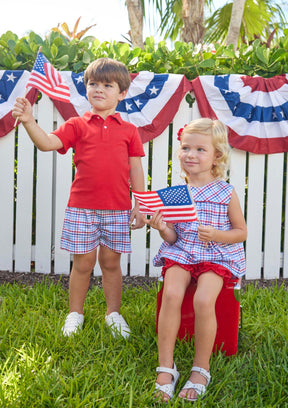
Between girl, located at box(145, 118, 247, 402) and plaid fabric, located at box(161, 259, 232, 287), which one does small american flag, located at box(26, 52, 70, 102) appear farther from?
plaid fabric, located at box(161, 259, 232, 287)

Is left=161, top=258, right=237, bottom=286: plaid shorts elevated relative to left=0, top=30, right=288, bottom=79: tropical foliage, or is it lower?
lower

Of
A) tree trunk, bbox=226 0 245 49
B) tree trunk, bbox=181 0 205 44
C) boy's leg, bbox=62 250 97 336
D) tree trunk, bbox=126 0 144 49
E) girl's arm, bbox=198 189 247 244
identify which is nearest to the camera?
girl's arm, bbox=198 189 247 244

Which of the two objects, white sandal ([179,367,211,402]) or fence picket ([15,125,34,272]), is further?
fence picket ([15,125,34,272])

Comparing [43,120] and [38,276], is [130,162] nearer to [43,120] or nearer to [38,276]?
[43,120]

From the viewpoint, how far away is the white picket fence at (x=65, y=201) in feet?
11.8

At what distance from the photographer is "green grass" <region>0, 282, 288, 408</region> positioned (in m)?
1.87

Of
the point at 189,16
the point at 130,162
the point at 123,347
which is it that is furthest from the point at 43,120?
the point at 189,16

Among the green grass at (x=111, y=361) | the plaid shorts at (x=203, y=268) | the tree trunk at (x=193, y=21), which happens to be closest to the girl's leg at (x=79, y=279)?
the green grass at (x=111, y=361)

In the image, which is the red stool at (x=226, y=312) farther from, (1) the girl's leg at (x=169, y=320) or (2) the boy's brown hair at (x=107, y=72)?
(2) the boy's brown hair at (x=107, y=72)

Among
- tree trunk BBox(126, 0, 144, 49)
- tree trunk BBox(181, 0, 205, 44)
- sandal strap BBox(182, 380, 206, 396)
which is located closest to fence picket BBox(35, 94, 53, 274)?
sandal strap BBox(182, 380, 206, 396)

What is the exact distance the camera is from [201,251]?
221 centimetres

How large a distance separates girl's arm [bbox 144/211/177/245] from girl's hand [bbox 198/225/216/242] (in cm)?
19

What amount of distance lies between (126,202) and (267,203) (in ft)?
5.13

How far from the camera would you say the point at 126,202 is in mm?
2613
